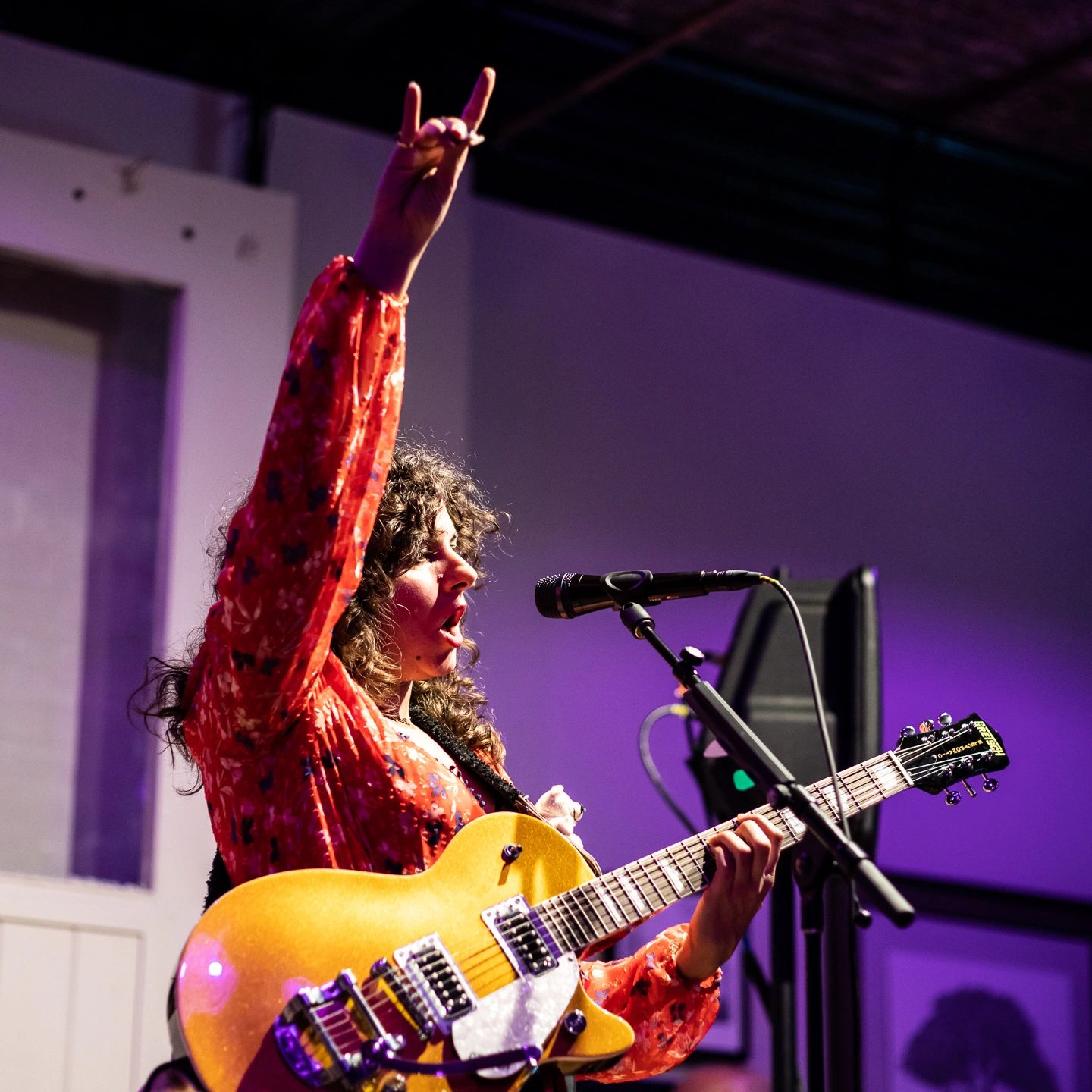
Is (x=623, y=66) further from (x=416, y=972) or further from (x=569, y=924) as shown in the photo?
(x=416, y=972)

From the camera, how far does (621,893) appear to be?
197 centimetres

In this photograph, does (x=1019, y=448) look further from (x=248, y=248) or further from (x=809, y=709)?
(x=248, y=248)

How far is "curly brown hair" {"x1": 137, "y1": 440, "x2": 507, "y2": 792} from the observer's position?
204 centimetres

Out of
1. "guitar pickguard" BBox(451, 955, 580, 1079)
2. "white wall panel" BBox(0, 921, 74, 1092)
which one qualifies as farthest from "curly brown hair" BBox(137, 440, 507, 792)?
"white wall panel" BBox(0, 921, 74, 1092)

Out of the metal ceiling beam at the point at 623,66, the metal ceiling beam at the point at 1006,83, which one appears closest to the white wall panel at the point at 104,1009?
the metal ceiling beam at the point at 623,66

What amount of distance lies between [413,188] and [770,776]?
2.38ft

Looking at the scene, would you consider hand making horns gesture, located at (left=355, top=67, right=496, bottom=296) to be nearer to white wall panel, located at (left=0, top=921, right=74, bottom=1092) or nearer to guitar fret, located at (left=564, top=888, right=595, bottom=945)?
guitar fret, located at (left=564, top=888, right=595, bottom=945)

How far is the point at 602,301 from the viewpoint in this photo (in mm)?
4664

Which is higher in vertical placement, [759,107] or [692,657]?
[759,107]

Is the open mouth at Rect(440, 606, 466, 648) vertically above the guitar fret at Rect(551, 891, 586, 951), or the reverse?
the open mouth at Rect(440, 606, 466, 648)

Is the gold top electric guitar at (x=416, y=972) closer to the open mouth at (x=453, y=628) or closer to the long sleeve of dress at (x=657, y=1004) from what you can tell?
the long sleeve of dress at (x=657, y=1004)

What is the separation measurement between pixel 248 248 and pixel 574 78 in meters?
1.23

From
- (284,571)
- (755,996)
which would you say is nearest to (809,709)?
(755,996)

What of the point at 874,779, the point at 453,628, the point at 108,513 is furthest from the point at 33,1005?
the point at 874,779
